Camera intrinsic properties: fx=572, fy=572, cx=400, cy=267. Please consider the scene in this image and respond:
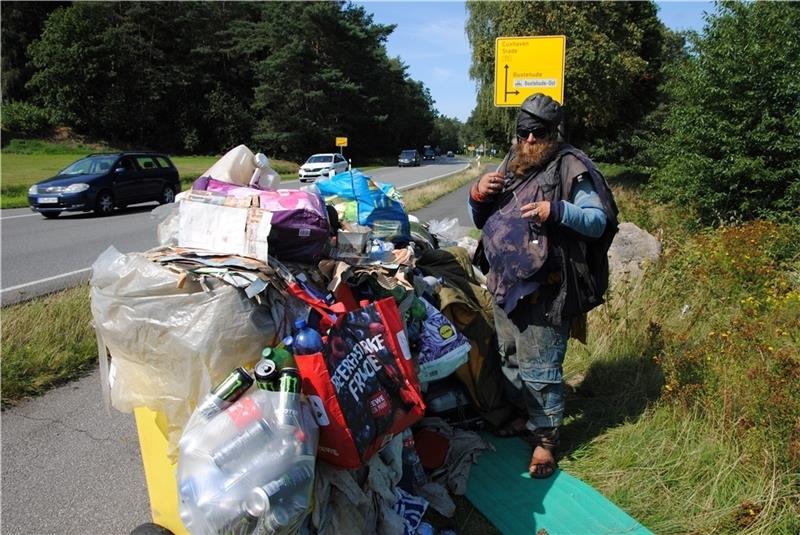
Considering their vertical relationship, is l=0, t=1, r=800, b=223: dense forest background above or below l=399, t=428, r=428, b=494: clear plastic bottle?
above

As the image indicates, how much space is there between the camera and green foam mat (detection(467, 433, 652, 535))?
2.66 m

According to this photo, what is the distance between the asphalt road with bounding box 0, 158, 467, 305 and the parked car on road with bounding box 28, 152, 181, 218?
34 centimetres

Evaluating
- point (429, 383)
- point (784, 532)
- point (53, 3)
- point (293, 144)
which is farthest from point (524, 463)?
point (53, 3)

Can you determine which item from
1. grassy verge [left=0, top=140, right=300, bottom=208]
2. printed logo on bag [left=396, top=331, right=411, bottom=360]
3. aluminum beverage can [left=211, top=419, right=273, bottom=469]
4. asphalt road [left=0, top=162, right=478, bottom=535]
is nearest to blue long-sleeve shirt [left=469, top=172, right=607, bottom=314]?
printed logo on bag [left=396, top=331, right=411, bottom=360]

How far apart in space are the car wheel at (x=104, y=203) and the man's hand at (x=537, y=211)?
14.2 m

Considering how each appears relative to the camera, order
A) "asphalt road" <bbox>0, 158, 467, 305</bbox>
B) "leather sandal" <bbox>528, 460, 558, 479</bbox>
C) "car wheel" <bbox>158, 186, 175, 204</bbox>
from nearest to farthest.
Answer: "leather sandal" <bbox>528, 460, 558, 479</bbox> → "asphalt road" <bbox>0, 158, 467, 305</bbox> → "car wheel" <bbox>158, 186, 175, 204</bbox>

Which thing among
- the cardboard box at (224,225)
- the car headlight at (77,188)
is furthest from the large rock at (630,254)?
the car headlight at (77,188)

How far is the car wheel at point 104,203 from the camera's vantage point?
14.4 metres

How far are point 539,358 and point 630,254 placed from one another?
3570mm

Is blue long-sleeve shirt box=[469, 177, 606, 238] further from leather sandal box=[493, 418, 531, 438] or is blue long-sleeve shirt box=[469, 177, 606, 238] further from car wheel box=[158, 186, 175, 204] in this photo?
car wheel box=[158, 186, 175, 204]

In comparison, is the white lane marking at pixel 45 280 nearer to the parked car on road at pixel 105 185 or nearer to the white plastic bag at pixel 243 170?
the white plastic bag at pixel 243 170

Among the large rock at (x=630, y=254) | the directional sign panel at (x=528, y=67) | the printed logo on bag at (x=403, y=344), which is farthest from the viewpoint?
the directional sign panel at (x=528, y=67)

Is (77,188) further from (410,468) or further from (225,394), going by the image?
(225,394)

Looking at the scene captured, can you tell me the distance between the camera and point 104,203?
14602mm
